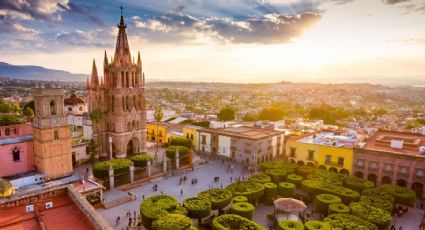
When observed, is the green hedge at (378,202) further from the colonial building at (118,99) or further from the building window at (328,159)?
the colonial building at (118,99)

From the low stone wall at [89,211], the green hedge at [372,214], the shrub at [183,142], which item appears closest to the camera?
the low stone wall at [89,211]

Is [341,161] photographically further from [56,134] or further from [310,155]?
[56,134]

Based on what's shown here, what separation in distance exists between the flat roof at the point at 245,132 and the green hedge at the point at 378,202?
2079 cm

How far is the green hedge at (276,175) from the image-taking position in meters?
39.8

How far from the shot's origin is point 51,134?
37562 mm

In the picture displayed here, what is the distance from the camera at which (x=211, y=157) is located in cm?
5559

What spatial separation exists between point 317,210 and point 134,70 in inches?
1421

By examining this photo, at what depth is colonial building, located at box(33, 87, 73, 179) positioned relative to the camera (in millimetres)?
36875

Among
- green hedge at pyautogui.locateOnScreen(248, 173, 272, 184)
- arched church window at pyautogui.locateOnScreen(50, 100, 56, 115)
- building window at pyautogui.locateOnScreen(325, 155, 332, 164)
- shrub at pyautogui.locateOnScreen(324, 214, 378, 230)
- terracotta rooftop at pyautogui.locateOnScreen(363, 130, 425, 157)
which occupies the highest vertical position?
arched church window at pyautogui.locateOnScreen(50, 100, 56, 115)

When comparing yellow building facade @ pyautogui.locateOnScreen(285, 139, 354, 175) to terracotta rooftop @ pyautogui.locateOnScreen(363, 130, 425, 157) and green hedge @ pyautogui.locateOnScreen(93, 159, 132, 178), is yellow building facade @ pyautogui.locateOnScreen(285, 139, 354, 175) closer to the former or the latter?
terracotta rooftop @ pyautogui.locateOnScreen(363, 130, 425, 157)

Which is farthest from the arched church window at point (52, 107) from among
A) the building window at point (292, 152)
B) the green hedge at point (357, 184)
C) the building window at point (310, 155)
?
the green hedge at point (357, 184)

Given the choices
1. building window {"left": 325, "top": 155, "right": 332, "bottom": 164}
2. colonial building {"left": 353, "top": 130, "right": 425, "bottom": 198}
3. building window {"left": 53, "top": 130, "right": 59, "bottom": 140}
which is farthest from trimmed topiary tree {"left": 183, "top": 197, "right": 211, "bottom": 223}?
colonial building {"left": 353, "top": 130, "right": 425, "bottom": 198}

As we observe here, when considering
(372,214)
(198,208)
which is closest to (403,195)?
(372,214)

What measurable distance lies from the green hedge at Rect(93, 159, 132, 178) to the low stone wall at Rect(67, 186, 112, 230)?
18.6 m
